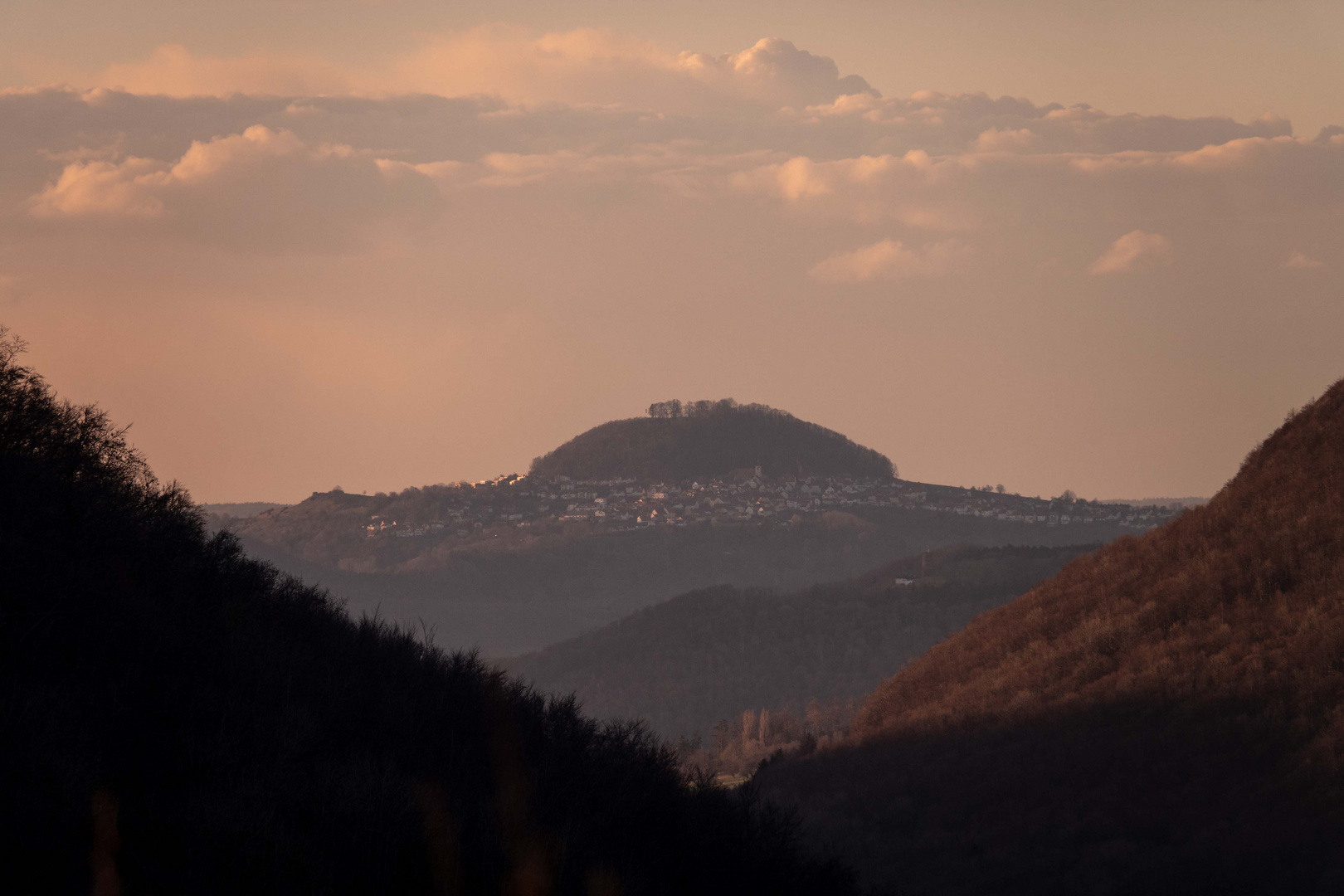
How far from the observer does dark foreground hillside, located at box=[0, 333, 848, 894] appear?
7699mm

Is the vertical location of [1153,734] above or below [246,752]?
below

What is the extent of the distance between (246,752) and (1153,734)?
27.8m

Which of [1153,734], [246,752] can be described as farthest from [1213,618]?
[246,752]

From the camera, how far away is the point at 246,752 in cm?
946

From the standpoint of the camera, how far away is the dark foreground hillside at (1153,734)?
82.8ft

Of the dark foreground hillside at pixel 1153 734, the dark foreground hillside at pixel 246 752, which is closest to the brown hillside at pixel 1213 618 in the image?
the dark foreground hillside at pixel 1153 734

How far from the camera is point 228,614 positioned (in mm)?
13164

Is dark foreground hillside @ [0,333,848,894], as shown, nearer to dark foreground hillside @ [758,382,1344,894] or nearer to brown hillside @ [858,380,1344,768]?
dark foreground hillside @ [758,382,1344,894]

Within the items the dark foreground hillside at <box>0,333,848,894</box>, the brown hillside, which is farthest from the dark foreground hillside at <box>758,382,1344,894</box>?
the dark foreground hillside at <box>0,333,848,894</box>

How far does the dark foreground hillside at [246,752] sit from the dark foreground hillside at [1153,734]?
47.1ft

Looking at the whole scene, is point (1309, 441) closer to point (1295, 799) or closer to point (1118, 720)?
point (1118, 720)

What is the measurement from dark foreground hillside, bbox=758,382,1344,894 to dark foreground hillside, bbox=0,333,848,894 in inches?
565

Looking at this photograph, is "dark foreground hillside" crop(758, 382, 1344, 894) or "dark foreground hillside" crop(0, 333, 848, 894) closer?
"dark foreground hillside" crop(0, 333, 848, 894)

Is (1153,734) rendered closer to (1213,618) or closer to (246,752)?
(1213,618)
